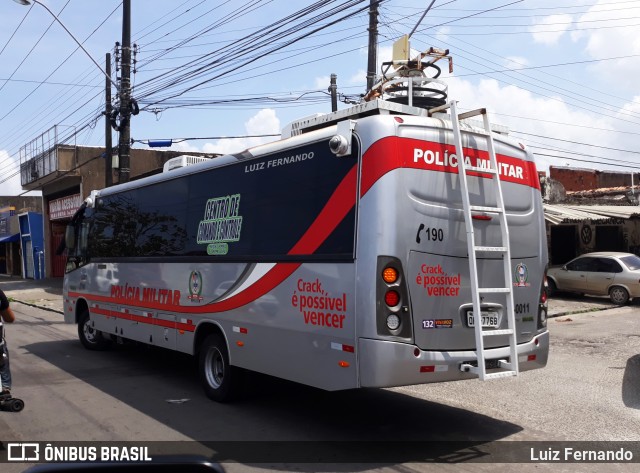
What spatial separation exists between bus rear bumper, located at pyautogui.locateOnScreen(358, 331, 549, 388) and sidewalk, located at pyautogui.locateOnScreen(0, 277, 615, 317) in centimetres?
1166

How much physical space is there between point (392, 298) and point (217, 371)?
3.34 m

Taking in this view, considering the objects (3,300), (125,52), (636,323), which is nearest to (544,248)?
(3,300)

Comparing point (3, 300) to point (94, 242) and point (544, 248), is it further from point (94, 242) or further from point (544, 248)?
point (544, 248)

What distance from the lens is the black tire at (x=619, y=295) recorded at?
61.1 feet

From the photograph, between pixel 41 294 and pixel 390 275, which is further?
pixel 41 294

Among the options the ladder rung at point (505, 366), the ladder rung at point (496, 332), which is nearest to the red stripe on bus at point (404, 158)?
the ladder rung at point (496, 332)

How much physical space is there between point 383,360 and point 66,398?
187 inches

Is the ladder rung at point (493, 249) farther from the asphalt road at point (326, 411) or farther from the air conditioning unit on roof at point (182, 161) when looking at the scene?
the air conditioning unit on roof at point (182, 161)

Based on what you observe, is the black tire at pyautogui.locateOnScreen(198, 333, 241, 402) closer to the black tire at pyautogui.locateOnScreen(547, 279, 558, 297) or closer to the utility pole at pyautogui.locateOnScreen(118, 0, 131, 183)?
the utility pole at pyautogui.locateOnScreen(118, 0, 131, 183)

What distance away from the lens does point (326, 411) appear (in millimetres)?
7527

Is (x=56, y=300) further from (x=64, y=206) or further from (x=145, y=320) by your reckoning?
(x=145, y=320)

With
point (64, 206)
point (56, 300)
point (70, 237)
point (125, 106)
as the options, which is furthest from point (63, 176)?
point (70, 237)

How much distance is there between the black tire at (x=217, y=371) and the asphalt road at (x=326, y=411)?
0.53ft

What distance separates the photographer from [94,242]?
38.7 feet
